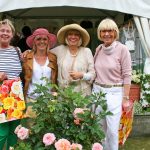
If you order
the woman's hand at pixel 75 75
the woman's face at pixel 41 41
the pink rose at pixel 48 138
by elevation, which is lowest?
the pink rose at pixel 48 138

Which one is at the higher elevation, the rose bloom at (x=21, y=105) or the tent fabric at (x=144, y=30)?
the tent fabric at (x=144, y=30)

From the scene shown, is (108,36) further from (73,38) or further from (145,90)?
(145,90)

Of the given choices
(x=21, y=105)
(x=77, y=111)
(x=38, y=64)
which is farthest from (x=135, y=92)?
(x=77, y=111)

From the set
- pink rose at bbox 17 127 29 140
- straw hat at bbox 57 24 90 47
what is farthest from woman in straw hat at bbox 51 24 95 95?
pink rose at bbox 17 127 29 140

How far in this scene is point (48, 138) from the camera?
3.48 m

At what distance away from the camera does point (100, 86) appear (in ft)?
14.4

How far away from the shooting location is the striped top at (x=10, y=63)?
13.5ft

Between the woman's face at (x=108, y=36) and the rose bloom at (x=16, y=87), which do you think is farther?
the woman's face at (x=108, y=36)

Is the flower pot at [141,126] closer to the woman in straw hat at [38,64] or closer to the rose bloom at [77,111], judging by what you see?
the woman in straw hat at [38,64]

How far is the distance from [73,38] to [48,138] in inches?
53.3

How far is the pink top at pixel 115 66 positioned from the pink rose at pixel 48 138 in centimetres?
112

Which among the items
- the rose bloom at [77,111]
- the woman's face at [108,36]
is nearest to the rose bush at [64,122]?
the rose bloom at [77,111]

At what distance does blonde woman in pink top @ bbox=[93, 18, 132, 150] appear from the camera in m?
4.31

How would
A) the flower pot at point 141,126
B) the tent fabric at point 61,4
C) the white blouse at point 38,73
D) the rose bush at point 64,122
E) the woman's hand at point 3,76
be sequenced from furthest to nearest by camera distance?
the tent fabric at point 61,4 → the flower pot at point 141,126 → the white blouse at point 38,73 → the woman's hand at point 3,76 → the rose bush at point 64,122
